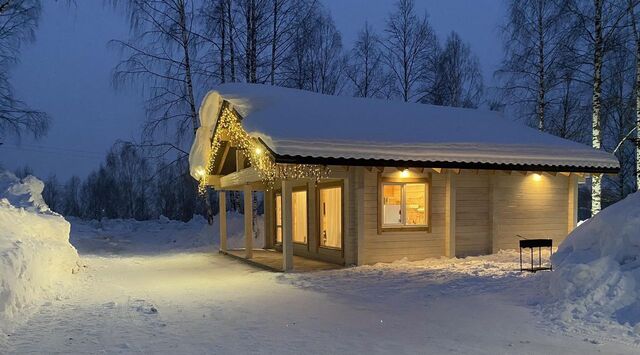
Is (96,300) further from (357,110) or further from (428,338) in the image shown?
(357,110)

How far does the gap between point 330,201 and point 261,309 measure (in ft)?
23.1

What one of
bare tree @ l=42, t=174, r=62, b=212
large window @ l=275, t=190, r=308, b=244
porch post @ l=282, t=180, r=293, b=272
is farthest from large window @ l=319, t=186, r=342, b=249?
bare tree @ l=42, t=174, r=62, b=212

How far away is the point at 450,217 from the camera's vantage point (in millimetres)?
14273

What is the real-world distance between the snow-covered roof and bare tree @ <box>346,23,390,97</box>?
14.6 m

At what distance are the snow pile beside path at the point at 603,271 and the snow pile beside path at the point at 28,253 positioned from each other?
7.07m

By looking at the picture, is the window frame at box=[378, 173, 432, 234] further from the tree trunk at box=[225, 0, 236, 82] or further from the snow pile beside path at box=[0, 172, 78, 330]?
the tree trunk at box=[225, 0, 236, 82]

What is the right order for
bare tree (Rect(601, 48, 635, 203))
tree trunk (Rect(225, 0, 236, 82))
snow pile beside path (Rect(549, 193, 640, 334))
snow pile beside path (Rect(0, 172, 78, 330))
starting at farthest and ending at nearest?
tree trunk (Rect(225, 0, 236, 82))
bare tree (Rect(601, 48, 635, 203))
snow pile beside path (Rect(0, 172, 78, 330))
snow pile beside path (Rect(549, 193, 640, 334))

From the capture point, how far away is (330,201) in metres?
15.0

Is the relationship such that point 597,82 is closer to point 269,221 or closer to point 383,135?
point 383,135

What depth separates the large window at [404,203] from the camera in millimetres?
13859

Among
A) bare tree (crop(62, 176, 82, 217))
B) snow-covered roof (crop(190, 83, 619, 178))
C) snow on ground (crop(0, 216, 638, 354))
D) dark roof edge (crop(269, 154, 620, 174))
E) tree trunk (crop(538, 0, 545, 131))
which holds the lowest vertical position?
bare tree (crop(62, 176, 82, 217))

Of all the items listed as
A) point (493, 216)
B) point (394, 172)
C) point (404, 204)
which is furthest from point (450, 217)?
point (394, 172)

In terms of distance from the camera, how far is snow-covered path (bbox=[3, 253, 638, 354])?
5.92 m

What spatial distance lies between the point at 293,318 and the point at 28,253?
4.55 meters
